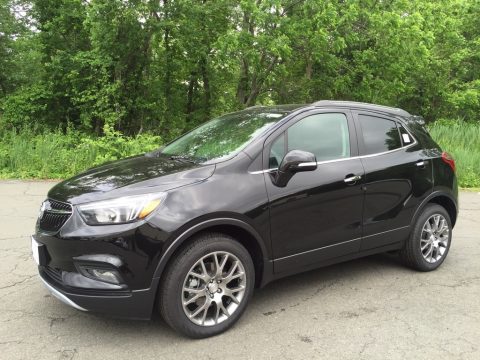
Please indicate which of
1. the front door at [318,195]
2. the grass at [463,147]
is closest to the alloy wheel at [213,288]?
the front door at [318,195]

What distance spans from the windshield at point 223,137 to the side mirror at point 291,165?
1.22 feet

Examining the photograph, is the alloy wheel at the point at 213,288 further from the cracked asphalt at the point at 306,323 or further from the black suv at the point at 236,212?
the cracked asphalt at the point at 306,323

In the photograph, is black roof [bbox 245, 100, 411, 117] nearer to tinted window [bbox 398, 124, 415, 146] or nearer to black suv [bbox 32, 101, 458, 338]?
black suv [bbox 32, 101, 458, 338]

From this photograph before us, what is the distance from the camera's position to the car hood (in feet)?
11.1

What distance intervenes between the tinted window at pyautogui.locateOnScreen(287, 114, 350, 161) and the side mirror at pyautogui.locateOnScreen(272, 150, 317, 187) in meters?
0.27

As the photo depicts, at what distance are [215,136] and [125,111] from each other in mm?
10932

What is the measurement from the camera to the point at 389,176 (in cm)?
452

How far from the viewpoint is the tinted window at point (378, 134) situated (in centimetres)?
457

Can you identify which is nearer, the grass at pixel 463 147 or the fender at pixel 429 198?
the fender at pixel 429 198

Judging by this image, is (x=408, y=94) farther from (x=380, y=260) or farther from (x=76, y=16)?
(x=380, y=260)

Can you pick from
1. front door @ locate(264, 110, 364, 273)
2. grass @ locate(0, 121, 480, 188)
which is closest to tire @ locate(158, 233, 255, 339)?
front door @ locate(264, 110, 364, 273)

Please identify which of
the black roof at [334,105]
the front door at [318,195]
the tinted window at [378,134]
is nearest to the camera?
the front door at [318,195]

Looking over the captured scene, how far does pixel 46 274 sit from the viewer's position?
354cm

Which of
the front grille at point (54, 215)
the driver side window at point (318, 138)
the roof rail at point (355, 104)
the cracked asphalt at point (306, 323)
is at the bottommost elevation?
the cracked asphalt at point (306, 323)
